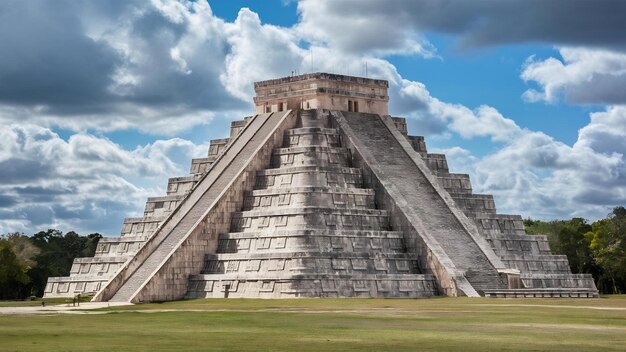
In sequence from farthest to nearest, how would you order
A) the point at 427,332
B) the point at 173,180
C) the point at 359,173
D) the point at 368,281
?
the point at 173,180, the point at 359,173, the point at 368,281, the point at 427,332

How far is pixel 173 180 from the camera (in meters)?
70.4

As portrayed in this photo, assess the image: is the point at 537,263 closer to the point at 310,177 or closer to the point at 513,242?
the point at 513,242

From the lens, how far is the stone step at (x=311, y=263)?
2216 inches

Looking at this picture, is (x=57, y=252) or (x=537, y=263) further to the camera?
(x=57, y=252)

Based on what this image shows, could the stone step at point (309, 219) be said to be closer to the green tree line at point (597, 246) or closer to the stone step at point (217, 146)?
the stone step at point (217, 146)

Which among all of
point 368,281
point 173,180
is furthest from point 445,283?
point 173,180

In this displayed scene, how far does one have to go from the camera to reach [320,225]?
58594 mm

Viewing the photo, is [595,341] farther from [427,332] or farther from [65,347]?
[65,347]

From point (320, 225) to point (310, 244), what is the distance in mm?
1776

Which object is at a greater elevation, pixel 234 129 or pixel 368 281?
pixel 234 129

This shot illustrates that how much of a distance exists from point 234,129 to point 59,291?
15.0 meters

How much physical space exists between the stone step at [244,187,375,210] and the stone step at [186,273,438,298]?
17.2 ft

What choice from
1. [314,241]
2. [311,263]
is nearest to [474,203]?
[314,241]

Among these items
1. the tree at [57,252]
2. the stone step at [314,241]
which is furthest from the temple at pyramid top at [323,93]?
the tree at [57,252]
